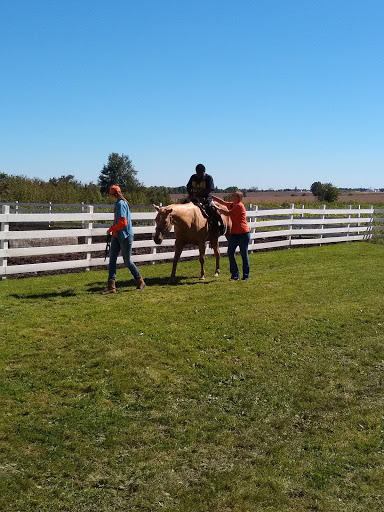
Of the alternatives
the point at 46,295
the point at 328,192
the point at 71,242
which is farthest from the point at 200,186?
the point at 328,192

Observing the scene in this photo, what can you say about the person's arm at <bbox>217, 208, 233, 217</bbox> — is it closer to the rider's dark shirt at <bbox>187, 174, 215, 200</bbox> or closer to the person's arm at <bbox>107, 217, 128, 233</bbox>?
the rider's dark shirt at <bbox>187, 174, 215, 200</bbox>

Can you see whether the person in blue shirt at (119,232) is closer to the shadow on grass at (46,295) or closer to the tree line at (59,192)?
the shadow on grass at (46,295)

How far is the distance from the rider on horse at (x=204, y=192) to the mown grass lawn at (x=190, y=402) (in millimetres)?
2296

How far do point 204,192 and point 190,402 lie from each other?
6556 millimetres

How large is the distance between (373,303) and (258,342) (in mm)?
3241

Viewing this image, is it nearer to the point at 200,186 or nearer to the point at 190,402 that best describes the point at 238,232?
the point at 200,186

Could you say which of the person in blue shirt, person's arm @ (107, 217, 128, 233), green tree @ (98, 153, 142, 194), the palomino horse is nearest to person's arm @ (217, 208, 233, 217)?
the palomino horse

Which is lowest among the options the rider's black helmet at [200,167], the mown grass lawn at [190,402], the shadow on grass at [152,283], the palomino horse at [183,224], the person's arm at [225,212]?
the mown grass lawn at [190,402]

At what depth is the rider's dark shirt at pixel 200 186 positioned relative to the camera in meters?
11.2

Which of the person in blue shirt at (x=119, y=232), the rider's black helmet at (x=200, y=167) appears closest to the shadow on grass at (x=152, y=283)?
the person in blue shirt at (x=119, y=232)

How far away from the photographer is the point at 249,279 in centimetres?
1124

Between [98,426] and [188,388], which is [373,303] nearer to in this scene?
[188,388]

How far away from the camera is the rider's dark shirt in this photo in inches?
440

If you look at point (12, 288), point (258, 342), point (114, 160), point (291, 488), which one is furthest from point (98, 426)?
point (114, 160)
